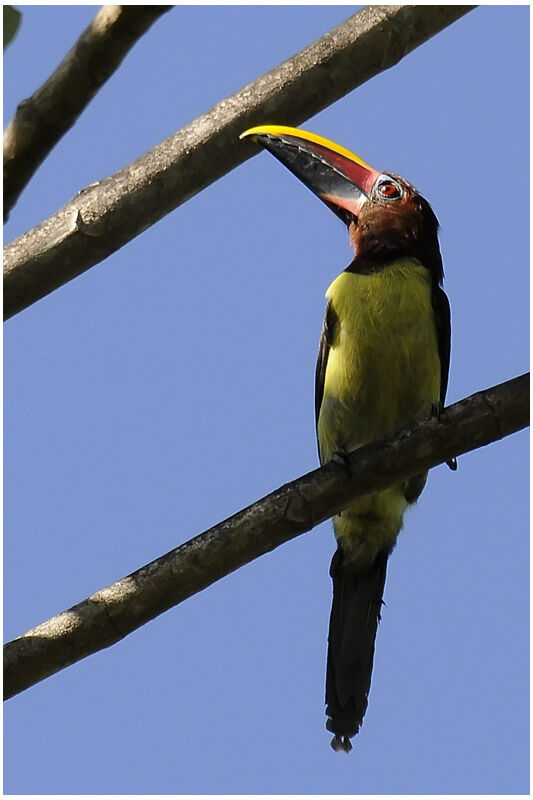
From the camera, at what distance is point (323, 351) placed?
5598mm

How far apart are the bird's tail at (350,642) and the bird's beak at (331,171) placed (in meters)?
2.08

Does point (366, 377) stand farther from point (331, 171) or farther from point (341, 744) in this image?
point (341, 744)

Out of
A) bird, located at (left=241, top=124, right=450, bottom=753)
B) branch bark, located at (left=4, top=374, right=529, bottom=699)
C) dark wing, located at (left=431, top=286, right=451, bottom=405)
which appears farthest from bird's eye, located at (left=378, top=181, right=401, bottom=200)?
branch bark, located at (left=4, top=374, right=529, bottom=699)

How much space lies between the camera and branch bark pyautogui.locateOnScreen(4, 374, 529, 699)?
3391 mm

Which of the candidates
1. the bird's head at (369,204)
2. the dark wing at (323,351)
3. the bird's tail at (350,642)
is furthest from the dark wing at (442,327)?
the bird's tail at (350,642)

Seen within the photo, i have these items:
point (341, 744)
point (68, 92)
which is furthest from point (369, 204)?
point (68, 92)

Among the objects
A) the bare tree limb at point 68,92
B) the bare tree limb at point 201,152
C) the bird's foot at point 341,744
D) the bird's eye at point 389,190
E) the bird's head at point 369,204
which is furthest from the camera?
the bird's eye at point 389,190

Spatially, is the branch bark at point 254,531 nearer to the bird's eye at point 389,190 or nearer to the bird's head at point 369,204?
→ the bird's head at point 369,204

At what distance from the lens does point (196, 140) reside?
11.9ft

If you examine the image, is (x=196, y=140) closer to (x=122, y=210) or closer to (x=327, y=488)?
(x=122, y=210)

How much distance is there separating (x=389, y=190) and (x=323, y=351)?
1249 mm

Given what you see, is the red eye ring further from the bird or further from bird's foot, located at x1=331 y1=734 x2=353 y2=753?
bird's foot, located at x1=331 y1=734 x2=353 y2=753

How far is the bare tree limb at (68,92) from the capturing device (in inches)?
96.8

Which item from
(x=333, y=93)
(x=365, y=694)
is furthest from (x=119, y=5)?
(x=365, y=694)
